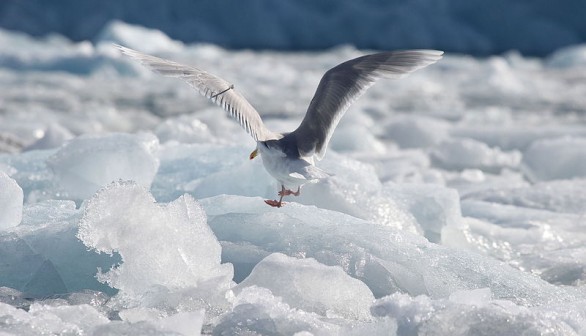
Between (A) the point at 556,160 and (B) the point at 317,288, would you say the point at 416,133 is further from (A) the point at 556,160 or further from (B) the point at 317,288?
(B) the point at 317,288

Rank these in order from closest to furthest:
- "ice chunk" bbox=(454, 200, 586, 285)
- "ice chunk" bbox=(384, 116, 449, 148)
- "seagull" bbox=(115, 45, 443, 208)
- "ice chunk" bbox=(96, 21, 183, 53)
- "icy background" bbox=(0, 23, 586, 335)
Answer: "icy background" bbox=(0, 23, 586, 335) → "seagull" bbox=(115, 45, 443, 208) → "ice chunk" bbox=(454, 200, 586, 285) → "ice chunk" bbox=(384, 116, 449, 148) → "ice chunk" bbox=(96, 21, 183, 53)

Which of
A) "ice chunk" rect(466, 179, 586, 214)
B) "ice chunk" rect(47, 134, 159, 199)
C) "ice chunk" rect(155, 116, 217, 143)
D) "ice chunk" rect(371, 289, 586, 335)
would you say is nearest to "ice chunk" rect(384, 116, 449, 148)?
"ice chunk" rect(155, 116, 217, 143)

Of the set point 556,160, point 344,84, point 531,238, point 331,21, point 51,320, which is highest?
point 331,21

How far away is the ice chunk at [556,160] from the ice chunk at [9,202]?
3661 millimetres

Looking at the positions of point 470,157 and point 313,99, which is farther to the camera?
point 470,157

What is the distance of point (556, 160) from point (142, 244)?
3.81 metres

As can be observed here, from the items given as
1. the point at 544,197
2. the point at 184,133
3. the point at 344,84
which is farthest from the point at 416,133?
the point at 344,84

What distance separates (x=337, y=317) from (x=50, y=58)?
1096cm

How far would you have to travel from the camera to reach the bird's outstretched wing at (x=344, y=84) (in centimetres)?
324

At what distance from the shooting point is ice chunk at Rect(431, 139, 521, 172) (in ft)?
21.2

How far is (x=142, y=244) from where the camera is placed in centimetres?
276

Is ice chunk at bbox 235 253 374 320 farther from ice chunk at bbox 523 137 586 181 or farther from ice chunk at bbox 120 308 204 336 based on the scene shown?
ice chunk at bbox 523 137 586 181

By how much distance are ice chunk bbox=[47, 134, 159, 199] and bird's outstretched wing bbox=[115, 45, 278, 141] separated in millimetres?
550

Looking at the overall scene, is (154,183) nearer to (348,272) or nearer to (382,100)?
(348,272)
